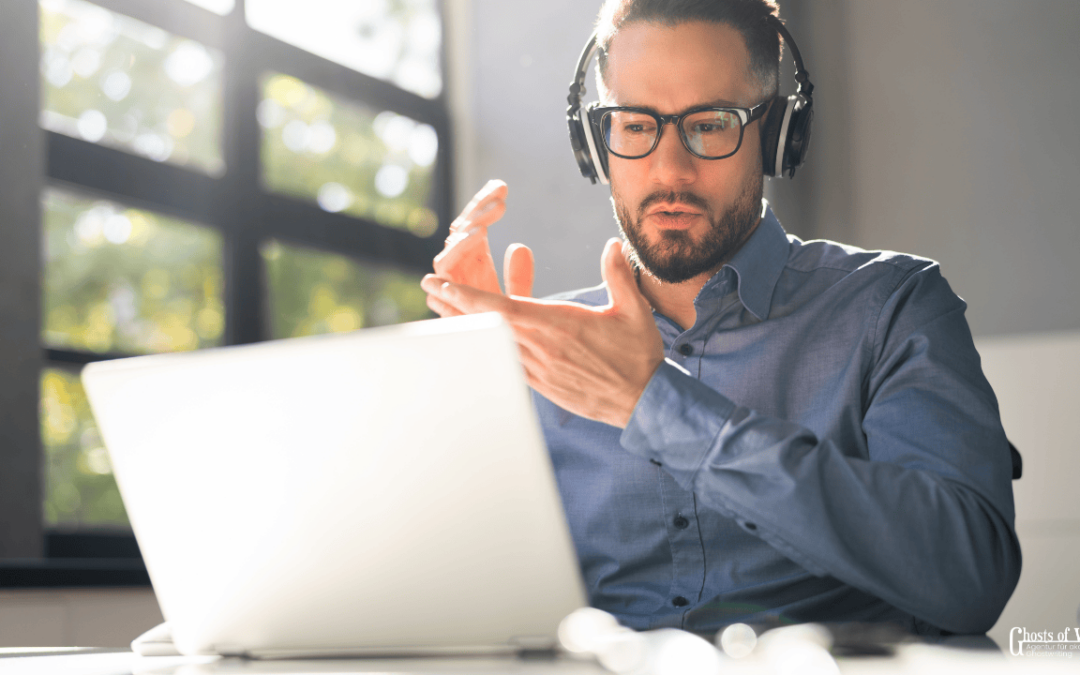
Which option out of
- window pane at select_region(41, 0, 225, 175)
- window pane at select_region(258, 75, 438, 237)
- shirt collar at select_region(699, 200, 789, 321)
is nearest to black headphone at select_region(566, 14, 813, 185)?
shirt collar at select_region(699, 200, 789, 321)

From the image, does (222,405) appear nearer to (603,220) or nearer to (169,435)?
(169,435)

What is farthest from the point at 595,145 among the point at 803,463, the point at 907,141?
the point at 907,141

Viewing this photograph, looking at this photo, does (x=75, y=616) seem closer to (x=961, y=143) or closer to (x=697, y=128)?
(x=697, y=128)

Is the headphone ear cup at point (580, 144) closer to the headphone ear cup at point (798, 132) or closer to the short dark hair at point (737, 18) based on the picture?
the short dark hair at point (737, 18)

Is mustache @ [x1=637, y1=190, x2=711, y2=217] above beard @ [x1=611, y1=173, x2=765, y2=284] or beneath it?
above

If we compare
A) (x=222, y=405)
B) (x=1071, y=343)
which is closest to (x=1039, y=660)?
(x=222, y=405)

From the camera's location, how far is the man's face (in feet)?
4.10

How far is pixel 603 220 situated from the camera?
263 centimetres

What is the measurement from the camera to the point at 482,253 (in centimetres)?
113

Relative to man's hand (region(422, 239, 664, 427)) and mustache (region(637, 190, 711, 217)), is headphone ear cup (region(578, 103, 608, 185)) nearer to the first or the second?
mustache (region(637, 190, 711, 217))

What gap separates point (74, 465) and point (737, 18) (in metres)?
1.96

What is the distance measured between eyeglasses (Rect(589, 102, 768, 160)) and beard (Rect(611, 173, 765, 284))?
67 millimetres

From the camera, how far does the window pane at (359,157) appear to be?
3.12 metres

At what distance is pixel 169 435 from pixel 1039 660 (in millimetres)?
627
